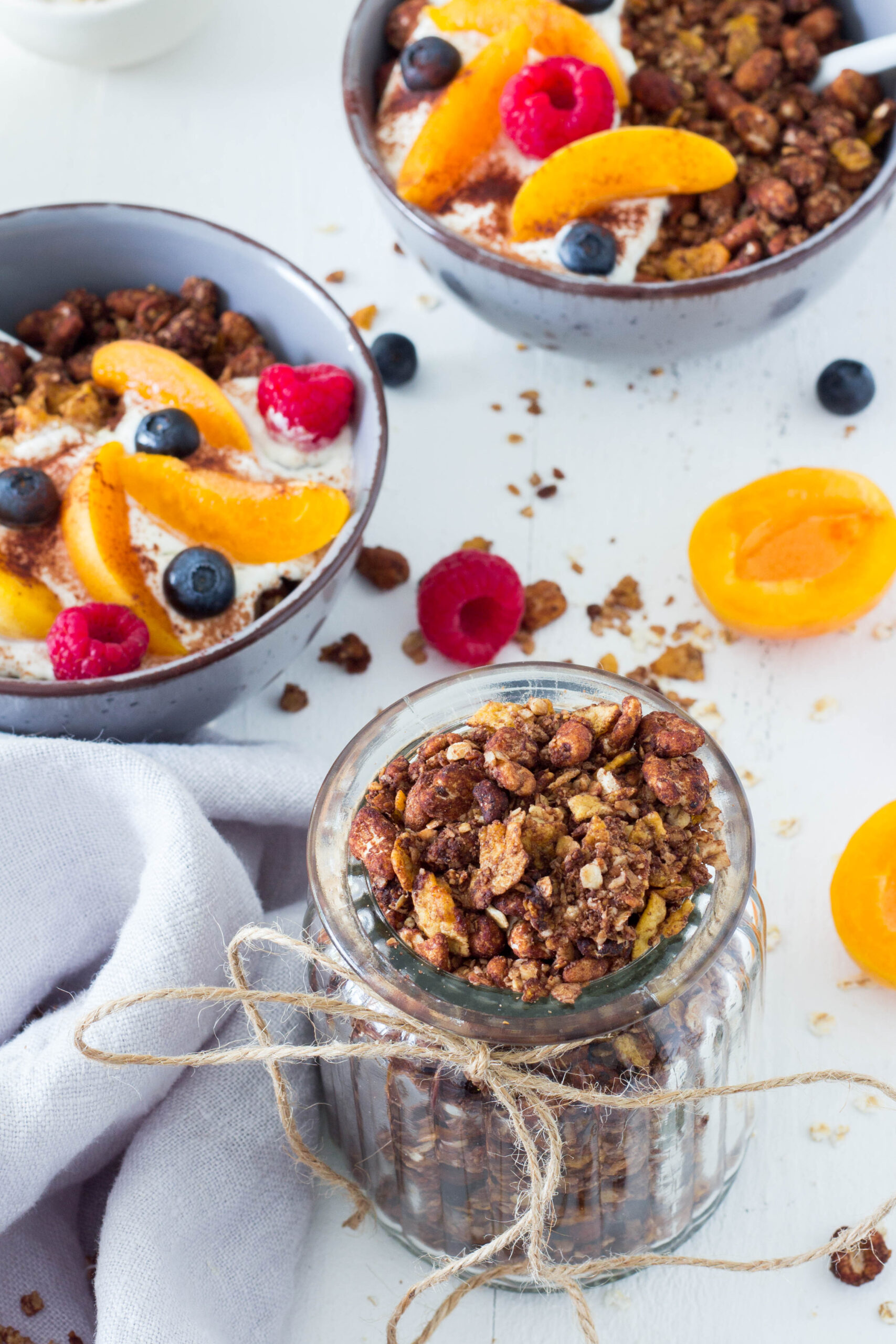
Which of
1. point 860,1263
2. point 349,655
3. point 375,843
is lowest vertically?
point 860,1263

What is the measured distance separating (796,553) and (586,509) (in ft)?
0.85

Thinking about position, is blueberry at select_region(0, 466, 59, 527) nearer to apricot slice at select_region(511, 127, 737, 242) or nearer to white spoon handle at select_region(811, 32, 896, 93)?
apricot slice at select_region(511, 127, 737, 242)

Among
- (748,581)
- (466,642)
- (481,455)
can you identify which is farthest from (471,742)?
(481,455)

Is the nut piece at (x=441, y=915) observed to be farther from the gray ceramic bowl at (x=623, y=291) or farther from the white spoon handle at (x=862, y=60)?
the white spoon handle at (x=862, y=60)

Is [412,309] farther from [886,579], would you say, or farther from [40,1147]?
[40,1147]

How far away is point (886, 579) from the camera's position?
1.38m

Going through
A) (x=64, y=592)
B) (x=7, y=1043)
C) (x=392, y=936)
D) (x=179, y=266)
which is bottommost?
(x=7, y=1043)

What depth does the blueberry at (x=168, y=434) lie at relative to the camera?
1.35 m

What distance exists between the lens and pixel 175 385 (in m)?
1.41

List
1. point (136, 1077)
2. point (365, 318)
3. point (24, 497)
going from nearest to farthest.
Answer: point (136, 1077) → point (24, 497) → point (365, 318)

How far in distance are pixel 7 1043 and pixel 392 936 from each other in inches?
16.9

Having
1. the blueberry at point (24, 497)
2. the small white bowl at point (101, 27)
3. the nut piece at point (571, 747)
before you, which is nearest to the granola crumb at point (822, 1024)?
the nut piece at point (571, 747)

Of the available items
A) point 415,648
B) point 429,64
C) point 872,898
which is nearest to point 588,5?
point 429,64

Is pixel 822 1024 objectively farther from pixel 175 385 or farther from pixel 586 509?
pixel 175 385
